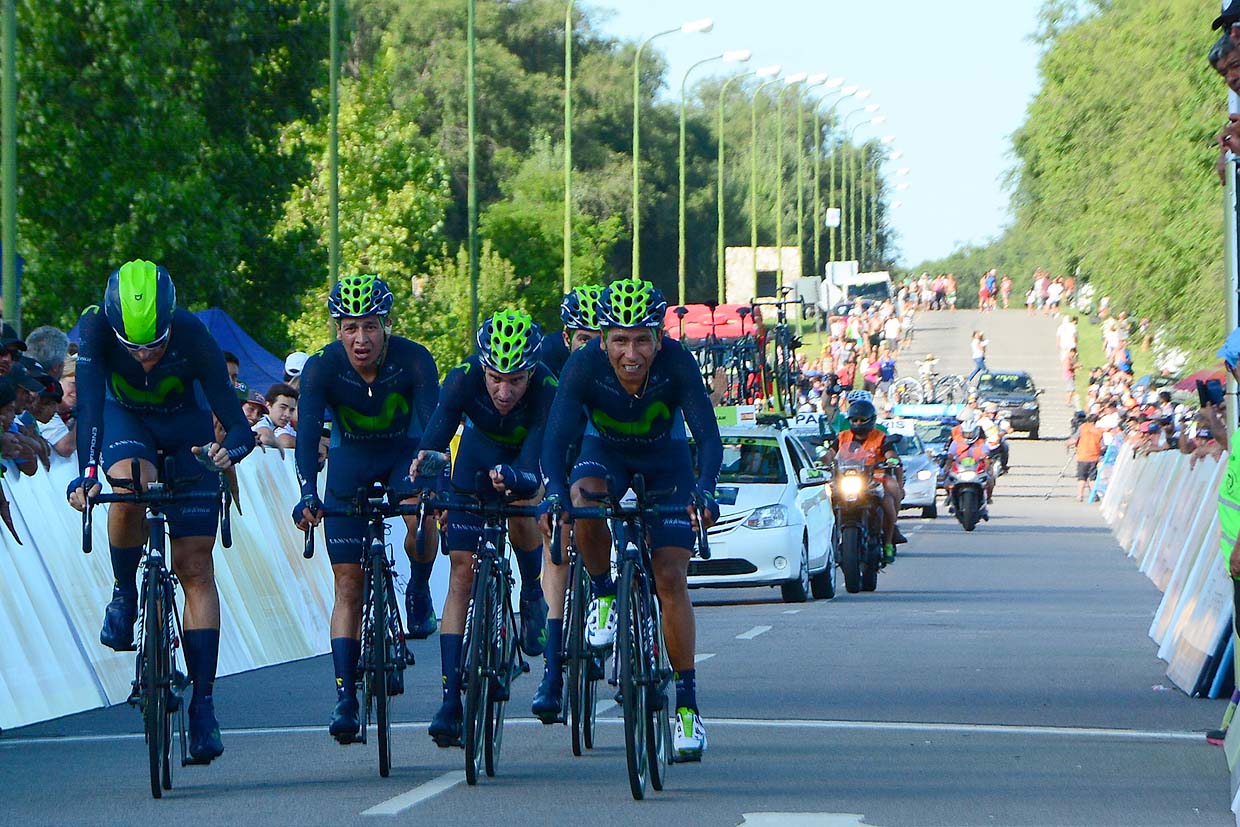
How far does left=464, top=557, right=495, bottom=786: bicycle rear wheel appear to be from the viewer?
10.0 m

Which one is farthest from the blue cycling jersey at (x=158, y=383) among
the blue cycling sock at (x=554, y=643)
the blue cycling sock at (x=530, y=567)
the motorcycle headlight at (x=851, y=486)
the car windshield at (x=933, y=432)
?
the car windshield at (x=933, y=432)

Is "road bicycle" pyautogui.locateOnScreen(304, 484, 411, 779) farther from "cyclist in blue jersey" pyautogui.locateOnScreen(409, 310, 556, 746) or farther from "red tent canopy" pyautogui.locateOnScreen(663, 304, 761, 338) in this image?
"red tent canopy" pyautogui.locateOnScreen(663, 304, 761, 338)

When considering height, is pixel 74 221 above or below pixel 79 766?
above

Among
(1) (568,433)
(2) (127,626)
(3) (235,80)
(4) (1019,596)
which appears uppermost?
(3) (235,80)

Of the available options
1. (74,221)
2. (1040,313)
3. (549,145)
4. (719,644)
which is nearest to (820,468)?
(719,644)

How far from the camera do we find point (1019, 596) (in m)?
24.2

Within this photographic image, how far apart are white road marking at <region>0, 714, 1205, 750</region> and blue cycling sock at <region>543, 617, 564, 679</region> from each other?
140 centimetres

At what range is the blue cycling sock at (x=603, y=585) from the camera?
10664mm

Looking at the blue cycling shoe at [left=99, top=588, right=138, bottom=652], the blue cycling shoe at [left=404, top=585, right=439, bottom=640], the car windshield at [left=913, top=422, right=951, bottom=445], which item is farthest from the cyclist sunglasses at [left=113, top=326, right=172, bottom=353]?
the car windshield at [left=913, top=422, right=951, bottom=445]

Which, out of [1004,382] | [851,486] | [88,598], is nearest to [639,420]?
[88,598]

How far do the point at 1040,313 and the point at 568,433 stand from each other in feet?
371

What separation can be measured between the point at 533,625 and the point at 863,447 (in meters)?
13.5

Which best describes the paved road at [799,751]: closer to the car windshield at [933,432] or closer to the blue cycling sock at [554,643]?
the blue cycling sock at [554,643]

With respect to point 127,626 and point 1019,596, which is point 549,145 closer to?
point 1019,596
